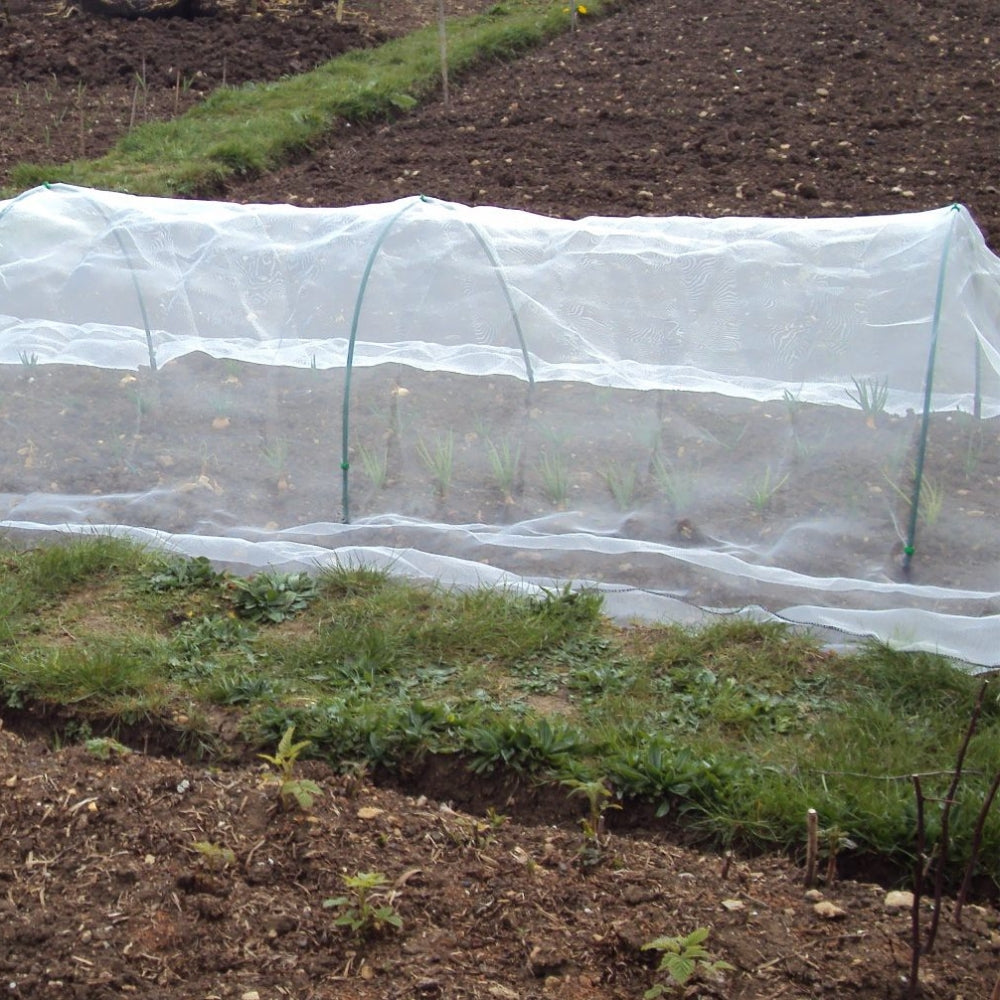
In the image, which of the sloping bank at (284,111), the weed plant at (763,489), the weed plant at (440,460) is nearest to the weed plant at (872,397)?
the weed plant at (763,489)

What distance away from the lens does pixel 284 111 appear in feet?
31.9

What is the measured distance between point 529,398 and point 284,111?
6039 millimetres

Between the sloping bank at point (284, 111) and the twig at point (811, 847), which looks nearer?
the twig at point (811, 847)

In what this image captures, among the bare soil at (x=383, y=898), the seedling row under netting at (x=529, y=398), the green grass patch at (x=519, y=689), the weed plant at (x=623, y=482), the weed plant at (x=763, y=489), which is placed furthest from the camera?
the weed plant at (x=623, y=482)

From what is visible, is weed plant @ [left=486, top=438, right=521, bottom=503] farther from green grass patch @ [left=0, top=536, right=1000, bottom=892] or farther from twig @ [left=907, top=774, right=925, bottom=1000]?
twig @ [left=907, top=774, right=925, bottom=1000]

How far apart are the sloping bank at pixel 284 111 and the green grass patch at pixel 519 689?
4.65 metres

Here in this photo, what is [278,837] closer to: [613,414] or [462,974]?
[462,974]

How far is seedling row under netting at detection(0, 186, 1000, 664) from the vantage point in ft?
13.8

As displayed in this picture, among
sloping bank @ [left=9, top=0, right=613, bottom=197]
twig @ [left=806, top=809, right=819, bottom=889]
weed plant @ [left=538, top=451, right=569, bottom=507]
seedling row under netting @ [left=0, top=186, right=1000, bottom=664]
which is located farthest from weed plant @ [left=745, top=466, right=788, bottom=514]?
sloping bank @ [left=9, top=0, right=613, bottom=197]

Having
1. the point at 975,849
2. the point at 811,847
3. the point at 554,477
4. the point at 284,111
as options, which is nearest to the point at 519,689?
the point at 554,477

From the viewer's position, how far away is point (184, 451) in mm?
4719

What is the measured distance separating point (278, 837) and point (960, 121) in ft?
27.1

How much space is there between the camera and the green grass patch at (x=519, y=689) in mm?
3166

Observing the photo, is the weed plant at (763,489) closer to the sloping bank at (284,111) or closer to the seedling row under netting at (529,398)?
the seedling row under netting at (529,398)
